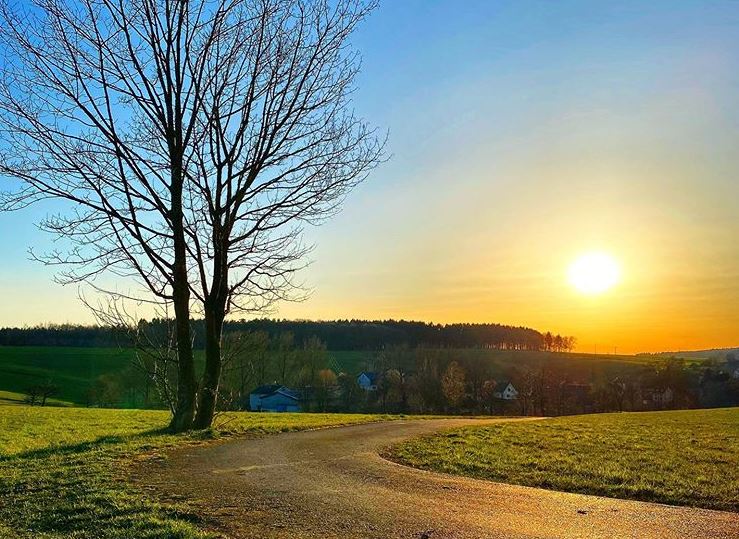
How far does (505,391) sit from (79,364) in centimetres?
6785

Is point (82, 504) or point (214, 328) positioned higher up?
point (214, 328)

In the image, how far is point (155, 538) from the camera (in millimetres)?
6215

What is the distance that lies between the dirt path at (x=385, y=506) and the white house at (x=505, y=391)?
7852 centimetres

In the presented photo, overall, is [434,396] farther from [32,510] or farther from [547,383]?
[32,510]

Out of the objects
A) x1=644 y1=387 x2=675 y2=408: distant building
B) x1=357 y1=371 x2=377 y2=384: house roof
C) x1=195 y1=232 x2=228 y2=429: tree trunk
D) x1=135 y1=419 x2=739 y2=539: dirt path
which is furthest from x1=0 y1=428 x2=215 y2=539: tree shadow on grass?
x1=644 y1=387 x2=675 y2=408: distant building

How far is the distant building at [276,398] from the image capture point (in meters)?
82.5

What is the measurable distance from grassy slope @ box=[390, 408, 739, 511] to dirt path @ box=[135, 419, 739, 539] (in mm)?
845

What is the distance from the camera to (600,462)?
1210 centimetres

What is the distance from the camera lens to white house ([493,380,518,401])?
8706 centimetres

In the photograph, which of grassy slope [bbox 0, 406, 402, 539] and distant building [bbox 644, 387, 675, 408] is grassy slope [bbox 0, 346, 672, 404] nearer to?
distant building [bbox 644, 387, 675, 408]

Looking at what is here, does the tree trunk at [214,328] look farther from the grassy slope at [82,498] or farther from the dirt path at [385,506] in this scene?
the dirt path at [385,506]

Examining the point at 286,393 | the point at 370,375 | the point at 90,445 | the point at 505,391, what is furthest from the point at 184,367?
the point at 370,375

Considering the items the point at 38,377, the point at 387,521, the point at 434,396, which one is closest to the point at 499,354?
the point at 434,396

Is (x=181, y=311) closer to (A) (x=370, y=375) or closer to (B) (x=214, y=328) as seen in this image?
(B) (x=214, y=328)
